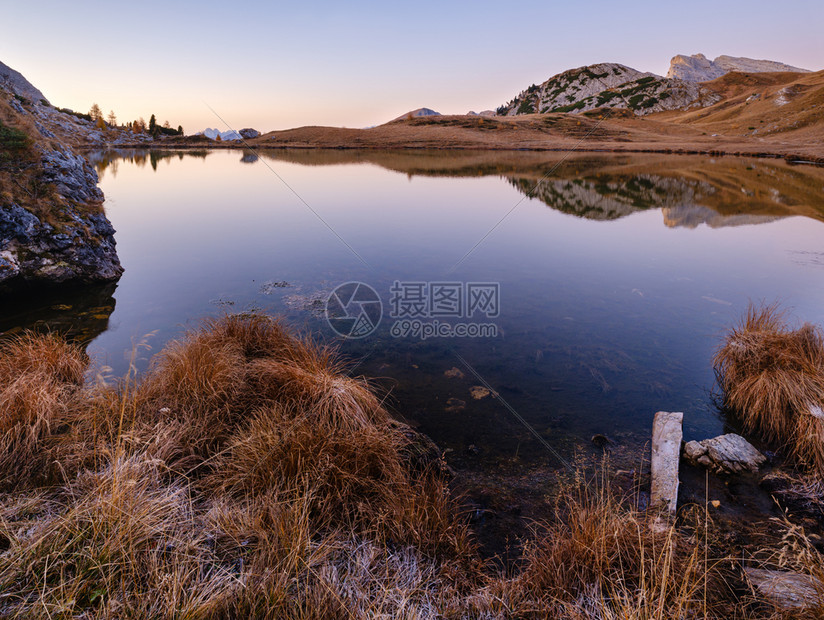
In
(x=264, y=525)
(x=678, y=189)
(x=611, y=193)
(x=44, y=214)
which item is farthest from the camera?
(x=678, y=189)

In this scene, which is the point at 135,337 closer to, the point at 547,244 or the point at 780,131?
the point at 547,244

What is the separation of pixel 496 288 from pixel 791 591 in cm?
910

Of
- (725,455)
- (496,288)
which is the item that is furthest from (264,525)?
(496,288)

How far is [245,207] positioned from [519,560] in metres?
23.7

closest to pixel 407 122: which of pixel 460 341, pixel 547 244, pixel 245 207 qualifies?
pixel 245 207

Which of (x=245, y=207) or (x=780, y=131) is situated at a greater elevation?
(x=780, y=131)

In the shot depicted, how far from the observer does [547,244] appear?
16328 mm

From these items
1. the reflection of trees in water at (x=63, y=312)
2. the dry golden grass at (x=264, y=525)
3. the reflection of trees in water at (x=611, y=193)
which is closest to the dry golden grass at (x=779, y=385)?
the dry golden grass at (x=264, y=525)

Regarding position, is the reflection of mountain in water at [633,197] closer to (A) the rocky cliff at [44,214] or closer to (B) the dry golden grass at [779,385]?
(B) the dry golden grass at [779,385]

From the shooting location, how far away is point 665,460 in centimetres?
495

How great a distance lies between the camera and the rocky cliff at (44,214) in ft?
29.8

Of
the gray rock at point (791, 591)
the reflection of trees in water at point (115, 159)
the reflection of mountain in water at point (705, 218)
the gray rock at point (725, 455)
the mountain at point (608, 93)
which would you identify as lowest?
the gray rock at point (725, 455)

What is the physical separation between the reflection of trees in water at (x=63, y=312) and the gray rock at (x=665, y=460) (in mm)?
9778

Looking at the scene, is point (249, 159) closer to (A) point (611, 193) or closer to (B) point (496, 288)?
(A) point (611, 193)
